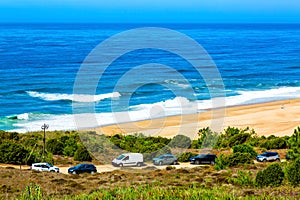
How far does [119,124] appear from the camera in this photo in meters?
52.5

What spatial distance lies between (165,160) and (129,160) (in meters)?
2.17

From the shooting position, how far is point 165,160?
98.0ft

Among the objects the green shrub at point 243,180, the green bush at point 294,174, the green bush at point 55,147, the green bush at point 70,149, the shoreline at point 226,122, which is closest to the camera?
the green bush at point 294,174

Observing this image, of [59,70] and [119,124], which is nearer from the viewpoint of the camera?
[119,124]

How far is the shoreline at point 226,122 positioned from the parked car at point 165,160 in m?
12.8

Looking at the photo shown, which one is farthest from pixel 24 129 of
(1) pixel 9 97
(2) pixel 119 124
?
(1) pixel 9 97

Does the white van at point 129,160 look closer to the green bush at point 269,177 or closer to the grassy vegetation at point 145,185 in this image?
the grassy vegetation at point 145,185

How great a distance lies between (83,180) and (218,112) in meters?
36.4

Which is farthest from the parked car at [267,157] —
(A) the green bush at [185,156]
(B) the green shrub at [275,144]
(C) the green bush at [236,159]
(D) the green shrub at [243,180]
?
(D) the green shrub at [243,180]

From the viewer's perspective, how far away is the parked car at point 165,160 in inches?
1166

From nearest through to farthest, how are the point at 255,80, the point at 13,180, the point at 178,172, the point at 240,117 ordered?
the point at 13,180
the point at 178,172
the point at 240,117
the point at 255,80

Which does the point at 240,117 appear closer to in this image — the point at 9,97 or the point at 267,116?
the point at 267,116

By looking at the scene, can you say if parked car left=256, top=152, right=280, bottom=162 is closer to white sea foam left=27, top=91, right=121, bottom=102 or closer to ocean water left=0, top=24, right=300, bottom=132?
ocean water left=0, top=24, right=300, bottom=132

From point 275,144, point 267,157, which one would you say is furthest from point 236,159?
point 275,144
